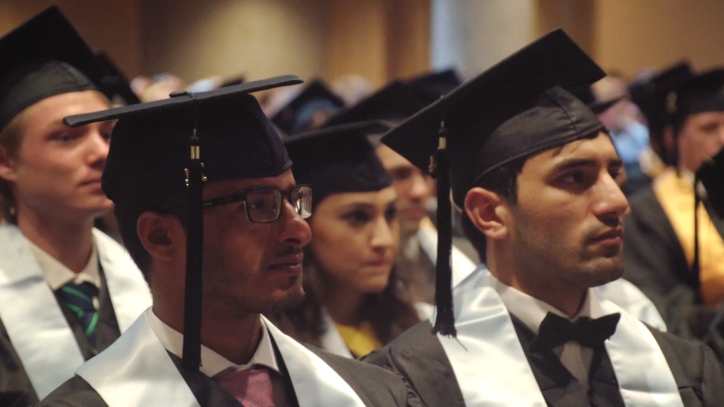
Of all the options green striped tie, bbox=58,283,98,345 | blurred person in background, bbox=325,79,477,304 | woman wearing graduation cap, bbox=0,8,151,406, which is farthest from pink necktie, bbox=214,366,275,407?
blurred person in background, bbox=325,79,477,304

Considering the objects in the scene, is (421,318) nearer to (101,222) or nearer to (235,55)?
(101,222)

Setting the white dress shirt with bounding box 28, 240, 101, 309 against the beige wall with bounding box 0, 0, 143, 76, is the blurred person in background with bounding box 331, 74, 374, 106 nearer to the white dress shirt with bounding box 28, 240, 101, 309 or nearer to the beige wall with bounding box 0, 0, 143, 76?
the beige wall with bounding box 0, 0, 143, 76

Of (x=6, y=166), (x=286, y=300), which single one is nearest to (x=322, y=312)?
(x=6, y=166)

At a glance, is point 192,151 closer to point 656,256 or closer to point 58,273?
point 58,273

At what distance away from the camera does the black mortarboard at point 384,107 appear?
3928 millimetres

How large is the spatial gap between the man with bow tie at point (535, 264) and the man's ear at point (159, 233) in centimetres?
76

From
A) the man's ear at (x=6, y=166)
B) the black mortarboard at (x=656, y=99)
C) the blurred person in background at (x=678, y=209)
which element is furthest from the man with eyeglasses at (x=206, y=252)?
the black mortarboard at (x=656, y=99)

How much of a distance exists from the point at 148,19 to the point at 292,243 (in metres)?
4.47

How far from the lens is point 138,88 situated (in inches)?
279

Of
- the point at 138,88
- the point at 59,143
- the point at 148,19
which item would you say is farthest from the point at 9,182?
the point at 138,88

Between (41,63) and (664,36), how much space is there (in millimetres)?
8881

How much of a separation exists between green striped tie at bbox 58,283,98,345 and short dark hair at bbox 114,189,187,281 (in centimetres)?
89

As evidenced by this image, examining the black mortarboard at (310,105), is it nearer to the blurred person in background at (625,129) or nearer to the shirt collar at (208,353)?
the blurred person in background at (625,129)

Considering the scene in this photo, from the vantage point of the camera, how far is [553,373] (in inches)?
104
